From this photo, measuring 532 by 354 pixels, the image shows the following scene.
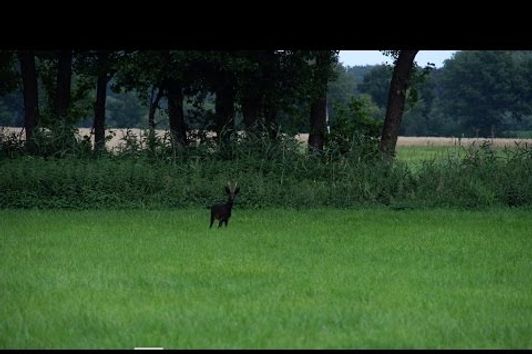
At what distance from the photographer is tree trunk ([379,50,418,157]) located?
90.0 ft

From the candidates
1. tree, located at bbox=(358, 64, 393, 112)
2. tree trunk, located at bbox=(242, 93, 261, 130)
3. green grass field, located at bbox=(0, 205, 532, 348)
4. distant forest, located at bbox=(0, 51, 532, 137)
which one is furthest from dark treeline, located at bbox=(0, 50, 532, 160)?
tree, located at bbox=(358, 64, 393, 112)

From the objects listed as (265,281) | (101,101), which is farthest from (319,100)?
(265,281)

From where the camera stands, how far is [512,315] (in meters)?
9.94

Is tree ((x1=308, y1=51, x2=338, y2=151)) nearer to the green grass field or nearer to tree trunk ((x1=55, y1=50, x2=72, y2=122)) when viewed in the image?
tree trunk ((x1=55, y1=50, x2=72, y2=122))

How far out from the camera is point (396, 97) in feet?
91.6

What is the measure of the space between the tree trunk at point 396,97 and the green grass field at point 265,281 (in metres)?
8.19

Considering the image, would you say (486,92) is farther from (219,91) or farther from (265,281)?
(265,281)

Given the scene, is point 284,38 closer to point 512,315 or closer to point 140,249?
point 512,315

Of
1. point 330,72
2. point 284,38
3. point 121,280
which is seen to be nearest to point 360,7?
point 284,38

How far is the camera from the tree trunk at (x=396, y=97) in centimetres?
2742

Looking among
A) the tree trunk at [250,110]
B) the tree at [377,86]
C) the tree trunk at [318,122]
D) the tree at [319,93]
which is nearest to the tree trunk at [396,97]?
the tree at [319,93]

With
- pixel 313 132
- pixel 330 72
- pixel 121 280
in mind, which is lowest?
pixel 121 280

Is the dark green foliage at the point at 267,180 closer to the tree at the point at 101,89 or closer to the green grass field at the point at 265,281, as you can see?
the green grass field at the point at 265,281

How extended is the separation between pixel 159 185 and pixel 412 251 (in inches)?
351
